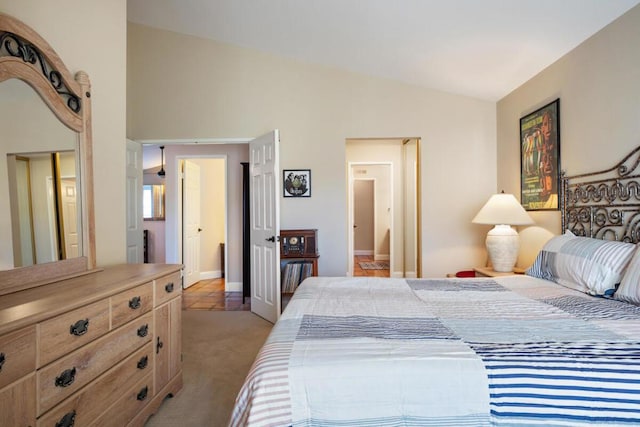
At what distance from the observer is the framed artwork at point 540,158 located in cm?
264

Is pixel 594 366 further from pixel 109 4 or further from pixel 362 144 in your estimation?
pixel 362 144

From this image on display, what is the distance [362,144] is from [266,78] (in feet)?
7.33

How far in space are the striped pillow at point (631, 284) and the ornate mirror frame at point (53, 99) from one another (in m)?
2.83

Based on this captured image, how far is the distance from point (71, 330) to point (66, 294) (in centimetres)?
18

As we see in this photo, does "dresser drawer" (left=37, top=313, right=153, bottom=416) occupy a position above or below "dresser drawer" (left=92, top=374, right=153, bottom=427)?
above

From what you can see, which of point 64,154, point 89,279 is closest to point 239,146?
point 64,154

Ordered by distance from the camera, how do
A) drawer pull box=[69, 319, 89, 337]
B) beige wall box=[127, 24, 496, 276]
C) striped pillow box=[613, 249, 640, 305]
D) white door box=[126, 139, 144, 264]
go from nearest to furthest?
drawer pull box=[69, 319, 89, 337], striped pillow box=[613, 249, 640, 305], white door box=[126, 139, 144, 264], beige wall box=[127, 24, 496, 276]

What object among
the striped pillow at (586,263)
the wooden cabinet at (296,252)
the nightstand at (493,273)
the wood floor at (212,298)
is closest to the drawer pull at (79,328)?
the wooden cabinet at (296,252)

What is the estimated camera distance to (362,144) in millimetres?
5445

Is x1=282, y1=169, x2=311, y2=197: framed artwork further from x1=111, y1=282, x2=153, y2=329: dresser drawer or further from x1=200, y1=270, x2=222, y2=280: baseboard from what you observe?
x1=200, y1=270, x2=222, y2=280: baseboard

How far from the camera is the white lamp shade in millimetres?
2826

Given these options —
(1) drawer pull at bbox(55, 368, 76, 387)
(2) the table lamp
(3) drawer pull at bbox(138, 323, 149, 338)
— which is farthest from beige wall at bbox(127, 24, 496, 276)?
(1) drawer pull at bbox(55, 368, 76, 387)

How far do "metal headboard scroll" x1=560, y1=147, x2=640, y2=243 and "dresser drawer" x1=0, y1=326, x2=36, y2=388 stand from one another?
3.06 m

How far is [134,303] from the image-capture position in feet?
5.22
